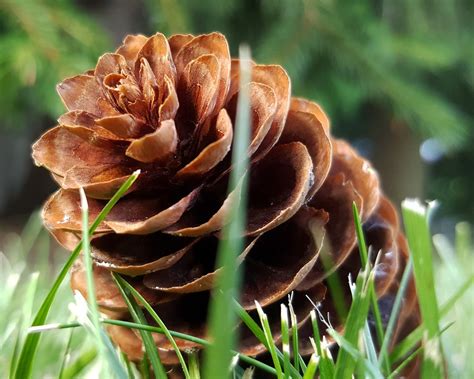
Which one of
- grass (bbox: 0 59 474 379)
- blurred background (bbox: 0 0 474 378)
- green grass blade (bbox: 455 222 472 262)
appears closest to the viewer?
grass (bbox: 0 59 474 379)

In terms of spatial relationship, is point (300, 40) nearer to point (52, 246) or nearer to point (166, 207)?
point (52, 246)

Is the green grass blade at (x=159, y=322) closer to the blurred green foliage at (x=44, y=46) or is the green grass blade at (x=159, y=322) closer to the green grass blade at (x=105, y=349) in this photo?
the green grass blade at (x=105, y=349)

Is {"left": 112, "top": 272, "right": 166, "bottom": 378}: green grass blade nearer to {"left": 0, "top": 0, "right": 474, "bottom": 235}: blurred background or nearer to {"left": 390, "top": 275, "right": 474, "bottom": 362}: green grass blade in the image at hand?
{"left": 390, "top": 275, "right": 474, "bottom": 362}: green grass blade

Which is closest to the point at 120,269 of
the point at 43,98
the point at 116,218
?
the point at 116,218

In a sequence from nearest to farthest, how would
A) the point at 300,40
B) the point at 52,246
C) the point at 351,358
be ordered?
the point at 351,358 < the point at 300,40 < the point at 52,246

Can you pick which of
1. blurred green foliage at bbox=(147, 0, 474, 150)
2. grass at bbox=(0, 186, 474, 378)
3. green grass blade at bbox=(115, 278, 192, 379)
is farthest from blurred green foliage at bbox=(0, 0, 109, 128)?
green grass blade at bbox=(115, 278, 192, 379)

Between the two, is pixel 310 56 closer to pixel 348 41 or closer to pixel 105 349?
pixel 348 41
